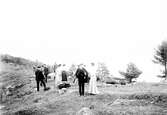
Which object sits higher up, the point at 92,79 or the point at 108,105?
the point at 92,79

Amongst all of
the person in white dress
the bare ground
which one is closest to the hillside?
the bare ground

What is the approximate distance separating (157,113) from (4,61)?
44.7m

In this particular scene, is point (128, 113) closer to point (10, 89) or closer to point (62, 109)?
point (62, 109)

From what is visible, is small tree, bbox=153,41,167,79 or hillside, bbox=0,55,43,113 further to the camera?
small tree, bbox=153,41,167,79

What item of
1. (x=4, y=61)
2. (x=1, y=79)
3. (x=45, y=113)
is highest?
(x=4, y=61)

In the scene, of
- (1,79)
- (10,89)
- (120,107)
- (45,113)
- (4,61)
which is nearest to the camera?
(120,107)

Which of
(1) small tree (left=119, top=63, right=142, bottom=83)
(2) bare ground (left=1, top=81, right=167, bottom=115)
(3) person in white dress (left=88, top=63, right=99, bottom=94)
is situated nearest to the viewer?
(2) bare ground (left=1, top=81, right=167, bottom=115)

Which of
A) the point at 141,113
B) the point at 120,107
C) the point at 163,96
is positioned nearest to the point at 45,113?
the point at 120,107

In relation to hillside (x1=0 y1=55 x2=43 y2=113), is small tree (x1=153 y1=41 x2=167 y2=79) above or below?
above

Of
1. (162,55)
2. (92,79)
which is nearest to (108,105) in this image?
(92,79)

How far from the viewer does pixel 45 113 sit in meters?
14.5

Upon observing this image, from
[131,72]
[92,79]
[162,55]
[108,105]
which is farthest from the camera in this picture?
[131,72]

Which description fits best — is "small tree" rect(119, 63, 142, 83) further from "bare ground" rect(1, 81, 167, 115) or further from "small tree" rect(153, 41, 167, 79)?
"bare ground" rect(1, 81, 167, 115)

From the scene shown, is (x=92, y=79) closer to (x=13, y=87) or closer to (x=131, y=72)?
(x=13, y=87)
